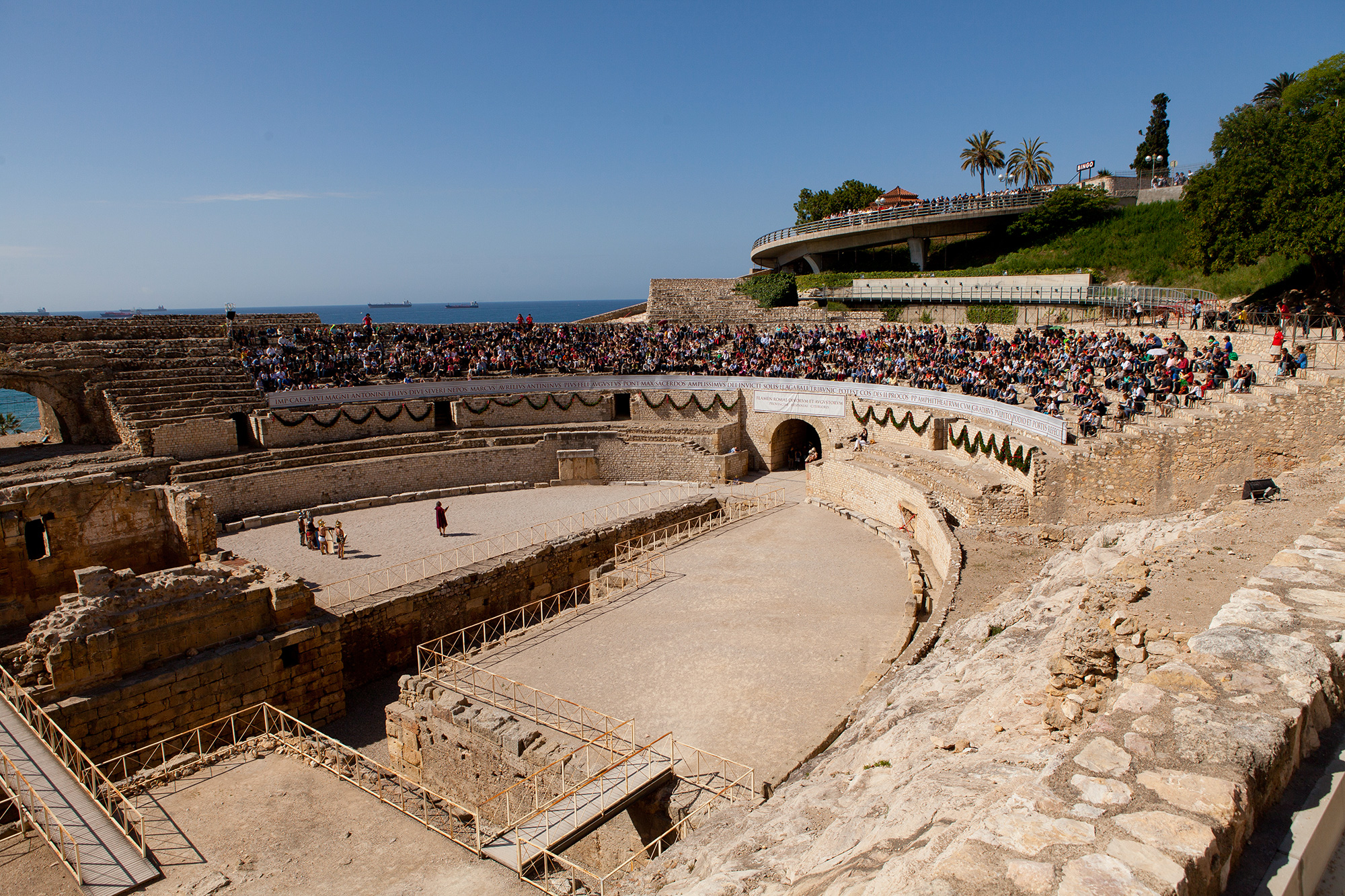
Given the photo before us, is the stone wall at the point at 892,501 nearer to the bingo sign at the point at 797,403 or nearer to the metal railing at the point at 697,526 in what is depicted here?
the metal railing at the point at 697,526

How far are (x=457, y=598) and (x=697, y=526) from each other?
8740mm

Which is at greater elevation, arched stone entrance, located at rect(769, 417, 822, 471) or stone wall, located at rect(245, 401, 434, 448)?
stone wall, located at rect(245, 401, 434, 448)

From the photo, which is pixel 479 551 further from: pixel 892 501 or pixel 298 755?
pixel 892 501

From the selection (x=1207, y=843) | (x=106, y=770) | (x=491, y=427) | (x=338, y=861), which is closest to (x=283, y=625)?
(x=106, y=770)

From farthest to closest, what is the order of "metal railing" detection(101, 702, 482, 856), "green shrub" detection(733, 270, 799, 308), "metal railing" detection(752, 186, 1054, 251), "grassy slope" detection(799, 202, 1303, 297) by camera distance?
1. "green shrub" detection(733, 270, 799, 308)
2. "metal railing" detection(752, 186, 1054, 251)
3. "grassy slope" detection(799, 202, 1303, 297)
4. "metal railing" detection(101, 702, 482, 856)

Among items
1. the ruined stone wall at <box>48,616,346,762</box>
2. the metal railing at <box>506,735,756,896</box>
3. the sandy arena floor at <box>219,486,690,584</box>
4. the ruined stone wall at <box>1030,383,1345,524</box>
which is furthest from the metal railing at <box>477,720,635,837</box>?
the ruined stone wall at <box>1030,383,1345,524</box>

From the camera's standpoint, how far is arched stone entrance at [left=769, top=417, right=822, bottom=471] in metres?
32.7

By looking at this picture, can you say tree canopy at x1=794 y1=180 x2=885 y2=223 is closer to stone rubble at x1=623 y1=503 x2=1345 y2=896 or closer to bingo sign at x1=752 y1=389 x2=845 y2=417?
bingo sign at x1=752 y1=389 x2=845 y2=417

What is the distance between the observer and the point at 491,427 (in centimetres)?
3189

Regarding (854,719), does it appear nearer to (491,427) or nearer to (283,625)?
(283,625)

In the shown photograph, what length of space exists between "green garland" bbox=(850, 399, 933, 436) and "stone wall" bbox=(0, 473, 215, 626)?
2084cm

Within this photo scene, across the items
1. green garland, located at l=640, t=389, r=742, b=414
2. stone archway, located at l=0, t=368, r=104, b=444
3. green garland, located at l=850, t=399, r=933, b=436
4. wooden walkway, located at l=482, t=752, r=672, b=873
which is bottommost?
wooden walkway, located at l=482, t=752, r=672, b=873

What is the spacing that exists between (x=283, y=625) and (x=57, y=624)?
3.38m

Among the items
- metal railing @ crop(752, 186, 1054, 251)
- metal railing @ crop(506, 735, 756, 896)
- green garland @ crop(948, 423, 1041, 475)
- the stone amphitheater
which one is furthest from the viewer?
metal railing @ crop(752, 186, 1054, 251)
